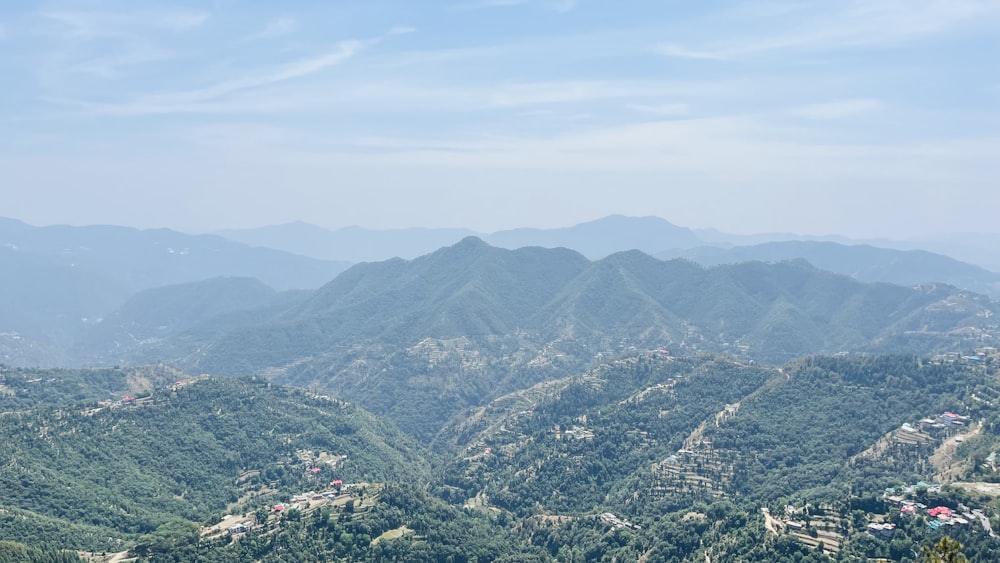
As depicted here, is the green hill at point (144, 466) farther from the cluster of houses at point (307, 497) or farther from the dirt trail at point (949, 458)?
the dirt trail at point (949, 458)

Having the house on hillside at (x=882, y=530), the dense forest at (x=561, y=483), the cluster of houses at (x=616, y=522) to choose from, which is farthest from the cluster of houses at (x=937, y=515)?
the cluster of houses at (x=616, y=522)

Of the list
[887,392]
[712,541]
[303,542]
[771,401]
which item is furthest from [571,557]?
[887,392]

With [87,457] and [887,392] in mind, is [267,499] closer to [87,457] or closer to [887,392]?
[87,457]

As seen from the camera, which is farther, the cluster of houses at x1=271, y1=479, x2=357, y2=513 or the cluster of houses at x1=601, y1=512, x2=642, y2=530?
the cluster of houses at x1=601, y1=512, x2=642, y2=530

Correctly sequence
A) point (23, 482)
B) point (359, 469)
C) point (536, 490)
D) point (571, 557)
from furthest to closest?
point (359, 469), point (536, 490), point (23, 482), point (571, 557)

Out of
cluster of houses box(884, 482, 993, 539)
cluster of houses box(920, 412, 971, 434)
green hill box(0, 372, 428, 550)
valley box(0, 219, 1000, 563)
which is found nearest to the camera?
cluster of houses box(884, 482, 993, 539)

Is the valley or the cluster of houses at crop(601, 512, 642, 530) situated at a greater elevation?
the valley

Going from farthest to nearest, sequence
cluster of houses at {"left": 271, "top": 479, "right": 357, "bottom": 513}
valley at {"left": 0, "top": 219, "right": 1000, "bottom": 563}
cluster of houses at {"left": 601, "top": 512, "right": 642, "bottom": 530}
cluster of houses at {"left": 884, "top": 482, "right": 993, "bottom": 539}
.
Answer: cluster of houses at {"left": 601, "top": 512, "right": 642, "bottom": 530}
cluster of houses at {"left": 271, "top": 479, "right": 357, "bottom": 513}
valley at {"left": 0, "top": 219, "right": 1000, "bottom": 563}
cluster of houses at {"left": 884, "top": 482, "right": 993, "bottom": 539}

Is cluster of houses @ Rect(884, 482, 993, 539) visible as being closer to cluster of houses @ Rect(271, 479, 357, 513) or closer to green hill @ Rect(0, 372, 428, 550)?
cluster of houses @ Rect(271, 479, 357, 513)

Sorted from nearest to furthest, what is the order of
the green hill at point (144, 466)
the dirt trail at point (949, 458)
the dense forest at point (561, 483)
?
the dense forest at point (561, 483) < the dirt trail at point (949, 458) < the green hill at point (144, 466)

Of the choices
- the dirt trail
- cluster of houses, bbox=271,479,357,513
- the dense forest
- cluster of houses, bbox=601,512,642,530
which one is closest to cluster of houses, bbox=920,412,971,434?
the dense forest

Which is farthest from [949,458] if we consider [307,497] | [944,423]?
[307,497]
